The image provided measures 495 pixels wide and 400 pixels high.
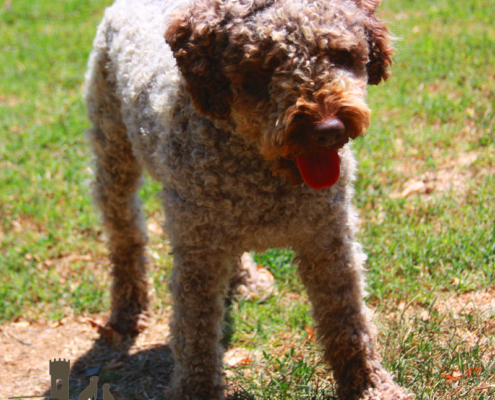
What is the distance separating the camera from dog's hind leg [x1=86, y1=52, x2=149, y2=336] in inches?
159

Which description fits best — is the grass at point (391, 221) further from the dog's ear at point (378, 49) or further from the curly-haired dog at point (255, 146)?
the dog's ear at point (378, 49)

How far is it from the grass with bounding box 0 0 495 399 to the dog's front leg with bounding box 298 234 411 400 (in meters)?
0.16

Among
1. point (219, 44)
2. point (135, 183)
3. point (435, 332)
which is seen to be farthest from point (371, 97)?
point (219, 44)

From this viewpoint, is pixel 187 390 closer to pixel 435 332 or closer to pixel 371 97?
pixel 435 332

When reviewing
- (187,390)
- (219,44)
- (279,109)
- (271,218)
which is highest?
(219,44)

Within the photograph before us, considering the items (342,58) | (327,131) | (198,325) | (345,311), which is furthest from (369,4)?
(198,325)

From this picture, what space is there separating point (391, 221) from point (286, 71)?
7.25ft

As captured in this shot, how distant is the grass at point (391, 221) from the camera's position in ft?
10.5

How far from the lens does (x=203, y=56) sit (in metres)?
2.58

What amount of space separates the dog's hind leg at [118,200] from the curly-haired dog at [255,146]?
0.36 m

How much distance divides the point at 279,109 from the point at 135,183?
210 centimetres

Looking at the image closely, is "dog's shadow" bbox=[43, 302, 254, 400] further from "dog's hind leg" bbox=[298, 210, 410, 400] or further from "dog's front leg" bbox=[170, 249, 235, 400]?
"dog's hind leg" bbox=[298, 210, 410, 400]

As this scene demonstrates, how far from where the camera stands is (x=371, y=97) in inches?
226

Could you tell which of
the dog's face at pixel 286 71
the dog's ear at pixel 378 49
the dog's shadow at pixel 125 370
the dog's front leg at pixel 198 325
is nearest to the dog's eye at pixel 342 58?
the dog's face at pixel 286 71
